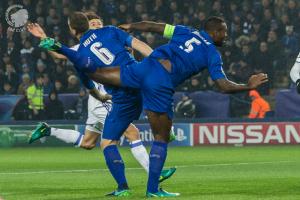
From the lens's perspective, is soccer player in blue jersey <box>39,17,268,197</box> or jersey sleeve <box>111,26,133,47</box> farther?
jersey sleeve <box>111,26,133,47</box>

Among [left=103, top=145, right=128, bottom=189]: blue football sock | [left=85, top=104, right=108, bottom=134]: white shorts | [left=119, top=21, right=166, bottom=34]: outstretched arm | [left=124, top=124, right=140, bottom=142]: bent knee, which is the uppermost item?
[left=119, top=21, right=166, bottom=34]: outstretched arm

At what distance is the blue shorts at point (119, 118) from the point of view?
1031cm

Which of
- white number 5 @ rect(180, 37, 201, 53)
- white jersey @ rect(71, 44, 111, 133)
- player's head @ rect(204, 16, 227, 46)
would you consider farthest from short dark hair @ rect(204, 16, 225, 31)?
white jersey @ rect(71, 44, 111, 133)

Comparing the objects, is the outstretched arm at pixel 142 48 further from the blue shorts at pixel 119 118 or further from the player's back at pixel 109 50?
the blue shorts at pixel 119 118

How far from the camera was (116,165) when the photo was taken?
10.2m

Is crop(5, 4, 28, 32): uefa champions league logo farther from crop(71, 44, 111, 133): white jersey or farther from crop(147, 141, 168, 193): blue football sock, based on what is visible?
crop(147, 141, 168, 193): blue football sock

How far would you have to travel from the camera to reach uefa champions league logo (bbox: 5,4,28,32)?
26078 mm

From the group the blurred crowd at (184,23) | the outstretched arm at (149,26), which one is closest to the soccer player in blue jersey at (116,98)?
the outstretched arm at (149,26)

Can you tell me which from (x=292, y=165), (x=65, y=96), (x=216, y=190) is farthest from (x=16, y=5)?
(x=216, y=190)

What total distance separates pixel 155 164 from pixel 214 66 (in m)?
1.18

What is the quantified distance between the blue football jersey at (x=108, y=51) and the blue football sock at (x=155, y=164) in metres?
0.79

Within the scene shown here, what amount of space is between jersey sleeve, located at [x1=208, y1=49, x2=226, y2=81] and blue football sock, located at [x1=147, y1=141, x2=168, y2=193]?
90 centimetres

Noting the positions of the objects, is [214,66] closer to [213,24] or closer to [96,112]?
[213,24]

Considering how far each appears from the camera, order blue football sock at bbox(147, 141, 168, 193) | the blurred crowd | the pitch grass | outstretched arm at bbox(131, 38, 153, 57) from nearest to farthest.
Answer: blue football sock at bbox(147, 141, 168, 193) → outstretched arm at bbox(131, 38, 153, 57) → the pitch grass → the blurred crowd
